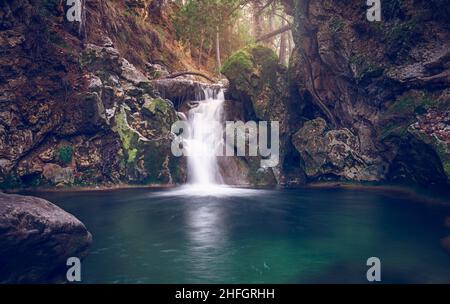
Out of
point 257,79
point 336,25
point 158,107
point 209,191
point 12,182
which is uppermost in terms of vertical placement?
point 336,25

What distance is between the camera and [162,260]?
30.7 feet

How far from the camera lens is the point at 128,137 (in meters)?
22.0

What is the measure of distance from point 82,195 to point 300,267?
13.6 m

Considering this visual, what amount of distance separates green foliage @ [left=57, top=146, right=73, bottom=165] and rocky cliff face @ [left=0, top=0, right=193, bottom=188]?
0.17 feet

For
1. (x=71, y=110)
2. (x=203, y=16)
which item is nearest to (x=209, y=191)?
(x=71, y=110)

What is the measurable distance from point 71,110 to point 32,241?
1469 cm

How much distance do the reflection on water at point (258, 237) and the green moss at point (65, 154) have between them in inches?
109

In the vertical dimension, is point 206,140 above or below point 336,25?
below

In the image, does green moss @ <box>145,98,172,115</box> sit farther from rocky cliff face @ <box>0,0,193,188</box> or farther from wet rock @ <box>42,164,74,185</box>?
wet rock @ <box>42,164,74,185</box>

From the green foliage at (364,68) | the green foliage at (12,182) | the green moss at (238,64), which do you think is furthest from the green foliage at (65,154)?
the green foliage at (364,68)

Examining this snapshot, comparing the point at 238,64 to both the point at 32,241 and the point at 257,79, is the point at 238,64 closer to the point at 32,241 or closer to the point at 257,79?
the point at 257,79

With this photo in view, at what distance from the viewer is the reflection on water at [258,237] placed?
8359mm

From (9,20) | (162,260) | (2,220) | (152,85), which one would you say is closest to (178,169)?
(152,85)

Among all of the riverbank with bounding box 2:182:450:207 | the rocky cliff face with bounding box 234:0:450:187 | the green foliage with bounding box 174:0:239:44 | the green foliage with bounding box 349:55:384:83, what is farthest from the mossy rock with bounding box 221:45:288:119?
the green foliage with bounding box 174:0:239:44
